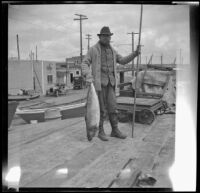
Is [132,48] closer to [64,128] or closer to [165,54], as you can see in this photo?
[165,54]

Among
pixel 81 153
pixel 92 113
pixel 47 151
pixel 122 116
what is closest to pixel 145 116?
pixel 122 116

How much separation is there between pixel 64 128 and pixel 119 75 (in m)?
1.25

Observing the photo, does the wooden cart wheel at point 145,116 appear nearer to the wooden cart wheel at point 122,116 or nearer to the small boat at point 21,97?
the wooden cart wheel at point 122,116

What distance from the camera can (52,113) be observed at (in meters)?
3.76

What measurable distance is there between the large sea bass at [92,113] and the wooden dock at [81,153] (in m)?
0.11

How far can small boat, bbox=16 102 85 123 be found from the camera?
363 cm

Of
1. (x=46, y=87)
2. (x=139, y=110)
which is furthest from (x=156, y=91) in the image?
(x=46, y=87)

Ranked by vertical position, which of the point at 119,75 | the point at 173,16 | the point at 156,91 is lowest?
the point at 156,91

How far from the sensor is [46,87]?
369 cm

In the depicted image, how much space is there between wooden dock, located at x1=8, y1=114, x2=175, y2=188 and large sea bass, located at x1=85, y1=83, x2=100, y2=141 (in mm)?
112

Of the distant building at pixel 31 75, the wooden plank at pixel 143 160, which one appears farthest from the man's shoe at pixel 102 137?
the distant building at pixel 31 75

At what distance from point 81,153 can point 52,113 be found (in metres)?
0.85

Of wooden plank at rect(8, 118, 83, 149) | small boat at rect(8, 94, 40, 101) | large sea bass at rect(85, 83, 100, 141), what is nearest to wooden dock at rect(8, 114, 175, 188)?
wooden plank at rect(8, 118, 83, 149)

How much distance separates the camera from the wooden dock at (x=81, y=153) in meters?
3.14
